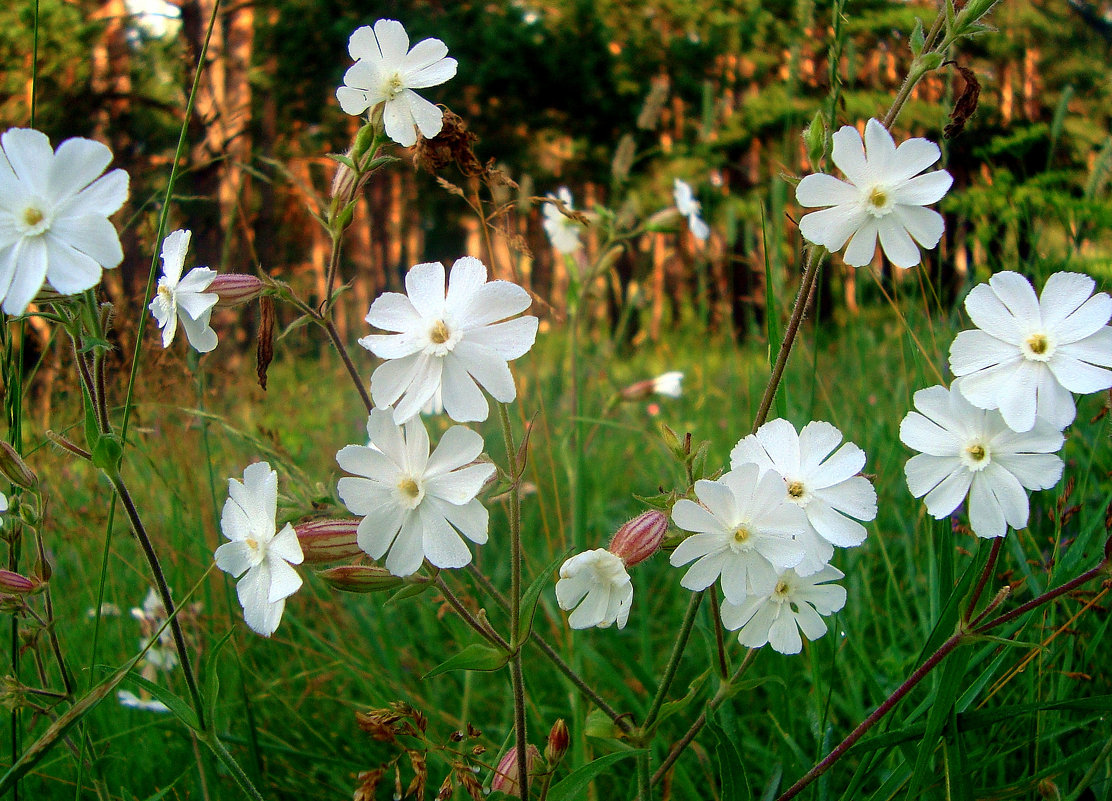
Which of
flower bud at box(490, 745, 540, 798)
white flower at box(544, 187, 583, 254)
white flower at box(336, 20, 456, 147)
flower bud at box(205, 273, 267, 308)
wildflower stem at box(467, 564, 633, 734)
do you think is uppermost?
white flower at box(544, 187, 583, 254)

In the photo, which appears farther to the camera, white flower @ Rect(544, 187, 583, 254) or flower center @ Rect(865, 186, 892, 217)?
white flower @ Rect(544, 187, 583, 254)

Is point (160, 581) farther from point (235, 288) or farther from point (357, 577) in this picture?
point (235, 288)

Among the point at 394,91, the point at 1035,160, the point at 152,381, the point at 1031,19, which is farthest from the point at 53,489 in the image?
the point at 1031,19

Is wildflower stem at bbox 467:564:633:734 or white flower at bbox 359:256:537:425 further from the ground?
white flower at bbox 359:256:537:425

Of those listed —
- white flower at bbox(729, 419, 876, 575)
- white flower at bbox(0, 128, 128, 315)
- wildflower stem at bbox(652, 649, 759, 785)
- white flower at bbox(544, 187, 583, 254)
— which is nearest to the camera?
white flower at bbox(0, 128, 128, 315)

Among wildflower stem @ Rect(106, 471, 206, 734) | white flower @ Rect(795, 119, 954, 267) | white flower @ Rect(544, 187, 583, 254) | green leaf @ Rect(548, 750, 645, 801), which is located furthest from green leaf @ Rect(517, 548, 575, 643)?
white flower @ Rect(544, 187, 583, 254)

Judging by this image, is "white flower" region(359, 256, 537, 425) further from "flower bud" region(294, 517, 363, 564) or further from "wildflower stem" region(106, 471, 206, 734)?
"wildflower stem" region(106, 471, 206, 734)

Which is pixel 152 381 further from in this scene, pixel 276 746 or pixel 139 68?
pixel 139 68
